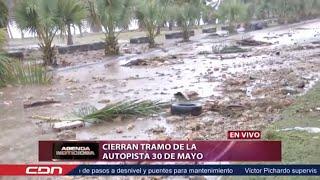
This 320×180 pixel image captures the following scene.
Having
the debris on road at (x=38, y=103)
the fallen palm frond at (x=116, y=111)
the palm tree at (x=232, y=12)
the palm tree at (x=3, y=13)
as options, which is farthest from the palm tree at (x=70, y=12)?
the palm tree at (x=232, y=12)

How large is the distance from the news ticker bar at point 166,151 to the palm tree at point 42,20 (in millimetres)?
13329

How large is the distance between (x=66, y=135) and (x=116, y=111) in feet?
3.73

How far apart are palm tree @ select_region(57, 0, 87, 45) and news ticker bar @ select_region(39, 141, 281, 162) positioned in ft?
45.9

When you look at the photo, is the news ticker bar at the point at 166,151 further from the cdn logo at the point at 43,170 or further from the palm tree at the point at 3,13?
the palm tree at the point at 3,13

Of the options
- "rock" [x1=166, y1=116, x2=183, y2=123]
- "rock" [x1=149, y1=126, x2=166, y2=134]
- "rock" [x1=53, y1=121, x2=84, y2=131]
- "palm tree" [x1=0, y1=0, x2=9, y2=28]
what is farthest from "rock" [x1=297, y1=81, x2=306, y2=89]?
"palm tree" [x1=0, y1=0, x2=9, y2=28]

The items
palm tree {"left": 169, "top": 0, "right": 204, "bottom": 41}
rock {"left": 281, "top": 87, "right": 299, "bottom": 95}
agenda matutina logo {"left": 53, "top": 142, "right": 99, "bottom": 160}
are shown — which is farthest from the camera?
palm tree {"left": 169, "top": 0, "right": 204, "bottom": 41}

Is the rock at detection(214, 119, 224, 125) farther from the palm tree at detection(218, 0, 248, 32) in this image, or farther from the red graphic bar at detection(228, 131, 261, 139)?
the palm tree at detection(218, 0, 248, 32)

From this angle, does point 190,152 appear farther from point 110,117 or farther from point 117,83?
point 117,83

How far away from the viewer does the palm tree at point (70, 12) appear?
18.0 metres

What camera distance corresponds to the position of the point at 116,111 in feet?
27.3

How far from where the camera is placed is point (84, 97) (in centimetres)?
1119

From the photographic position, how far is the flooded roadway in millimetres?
7484

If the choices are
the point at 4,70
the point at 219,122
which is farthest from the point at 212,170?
the point at 4,70

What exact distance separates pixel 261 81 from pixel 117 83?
11.9 feet
